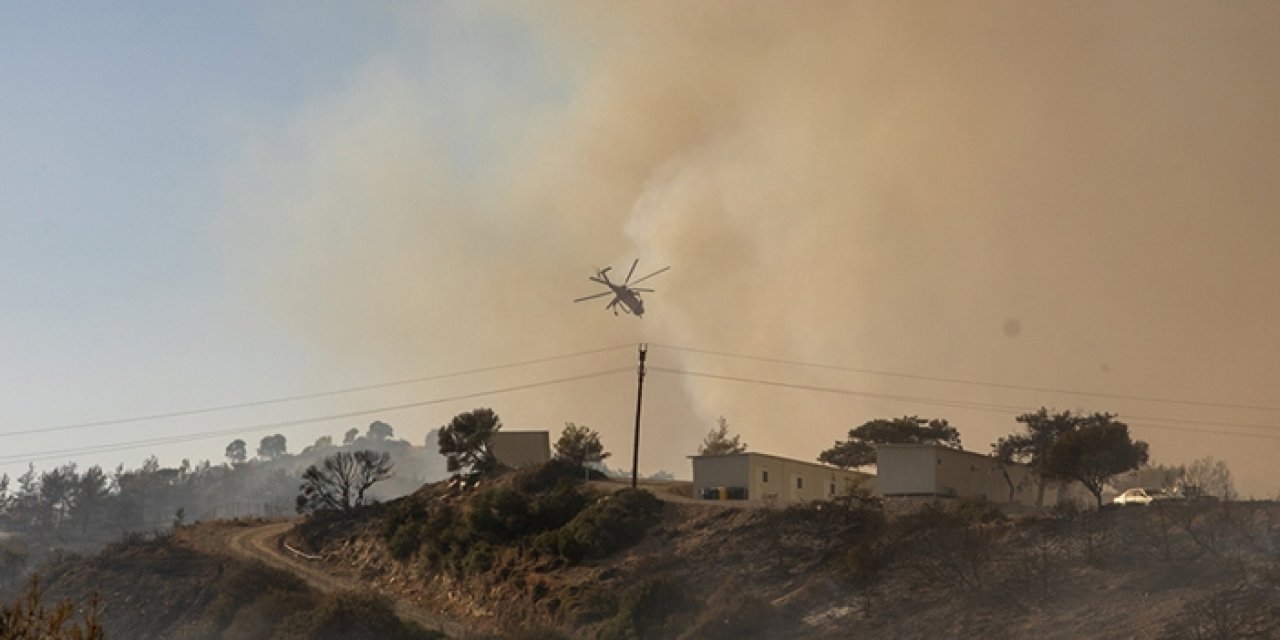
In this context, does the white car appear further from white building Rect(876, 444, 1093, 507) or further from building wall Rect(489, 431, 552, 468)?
building wall Rect(489, 431, 552, 468)

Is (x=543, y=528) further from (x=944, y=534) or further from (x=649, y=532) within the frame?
(x=944, y=534)

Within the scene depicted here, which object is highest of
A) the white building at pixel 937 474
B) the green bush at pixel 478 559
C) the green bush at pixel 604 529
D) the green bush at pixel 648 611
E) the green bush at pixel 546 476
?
the green bush at pixel 546 476

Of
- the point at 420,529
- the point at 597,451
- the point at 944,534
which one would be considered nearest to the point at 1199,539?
the point at 944,534

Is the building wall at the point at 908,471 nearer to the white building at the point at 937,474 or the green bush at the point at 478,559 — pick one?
the white building at the point at 937,474

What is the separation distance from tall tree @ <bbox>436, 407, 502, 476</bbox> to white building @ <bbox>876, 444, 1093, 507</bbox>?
3348cm

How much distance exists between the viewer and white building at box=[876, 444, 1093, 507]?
73125 mm

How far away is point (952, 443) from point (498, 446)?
3592cm

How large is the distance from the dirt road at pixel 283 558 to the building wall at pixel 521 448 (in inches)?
640

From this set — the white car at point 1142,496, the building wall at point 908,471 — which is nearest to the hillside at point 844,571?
the building wall at point 908,471

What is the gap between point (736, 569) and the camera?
2552 inches

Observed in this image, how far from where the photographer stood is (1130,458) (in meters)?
67.8

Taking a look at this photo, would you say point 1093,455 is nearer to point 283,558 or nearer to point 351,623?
point 351,623

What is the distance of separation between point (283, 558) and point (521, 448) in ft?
61.9

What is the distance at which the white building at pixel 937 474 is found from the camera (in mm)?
73125
